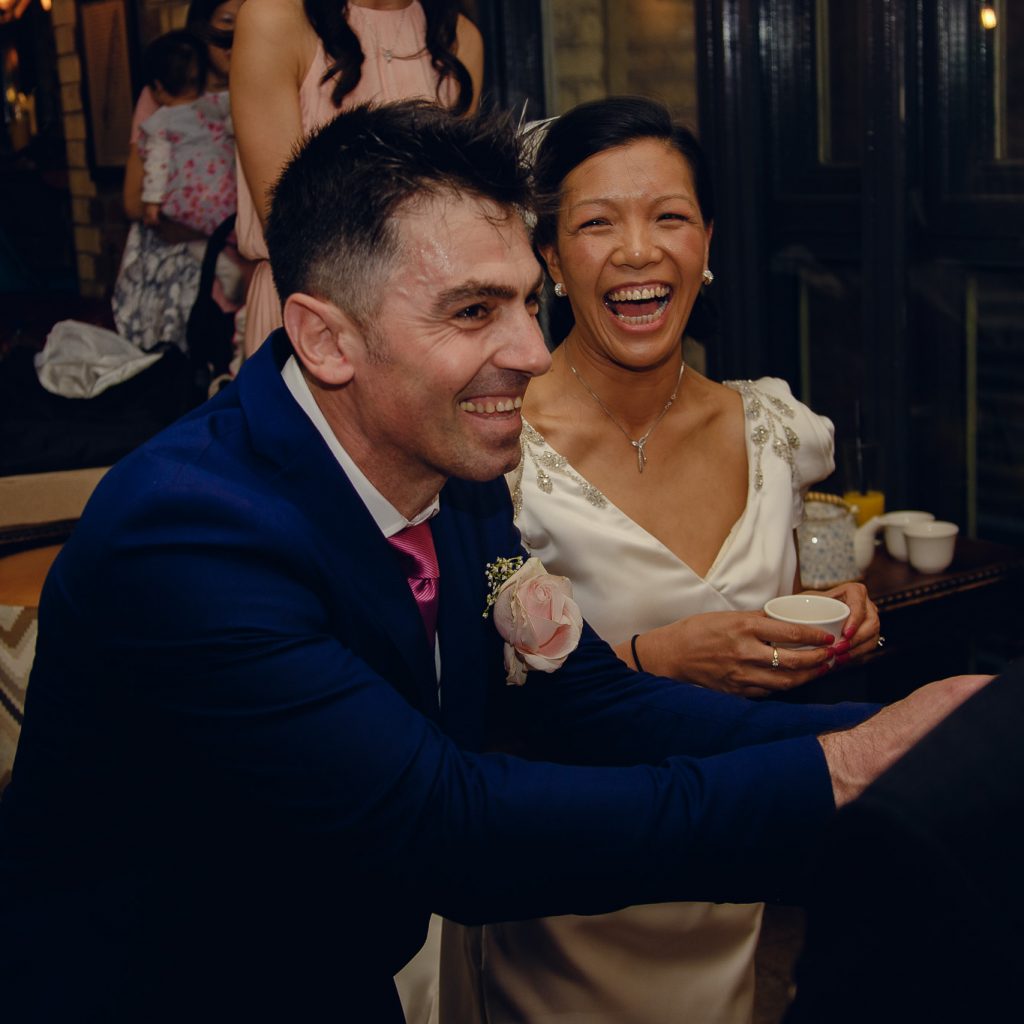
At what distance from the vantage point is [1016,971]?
51cm

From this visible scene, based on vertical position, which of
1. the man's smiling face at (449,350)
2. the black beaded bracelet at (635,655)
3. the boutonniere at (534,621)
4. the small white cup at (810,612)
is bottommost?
the black beaded bracelet at (635,655)

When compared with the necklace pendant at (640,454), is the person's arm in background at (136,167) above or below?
above

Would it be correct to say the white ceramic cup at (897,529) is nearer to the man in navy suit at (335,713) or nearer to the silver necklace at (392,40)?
the man in navy suit at (335,713)

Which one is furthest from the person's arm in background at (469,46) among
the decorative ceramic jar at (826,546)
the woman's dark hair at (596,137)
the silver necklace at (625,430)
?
Answer: the decorative ceramic jar at (826,546)

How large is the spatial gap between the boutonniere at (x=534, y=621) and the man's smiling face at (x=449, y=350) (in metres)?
0.18

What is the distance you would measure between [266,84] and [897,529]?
155 cm

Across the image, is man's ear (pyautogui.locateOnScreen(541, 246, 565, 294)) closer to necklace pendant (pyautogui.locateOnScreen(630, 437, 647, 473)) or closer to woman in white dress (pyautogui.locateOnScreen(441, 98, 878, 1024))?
woman in white dress (pyautogui.locateOnScreen(441, 98, 878, 1024))

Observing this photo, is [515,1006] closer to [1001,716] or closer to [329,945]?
[329,945]

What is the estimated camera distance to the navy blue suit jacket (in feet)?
3.81

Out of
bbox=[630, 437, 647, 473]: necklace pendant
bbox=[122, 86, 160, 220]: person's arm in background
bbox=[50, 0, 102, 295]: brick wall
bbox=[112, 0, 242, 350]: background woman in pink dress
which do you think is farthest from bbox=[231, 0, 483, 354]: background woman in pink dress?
bbox=[50, 0, 102, 295]: brick wall

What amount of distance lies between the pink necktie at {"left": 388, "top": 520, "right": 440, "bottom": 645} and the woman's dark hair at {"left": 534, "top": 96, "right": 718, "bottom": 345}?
0.70 meters

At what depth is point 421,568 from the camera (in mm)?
1507

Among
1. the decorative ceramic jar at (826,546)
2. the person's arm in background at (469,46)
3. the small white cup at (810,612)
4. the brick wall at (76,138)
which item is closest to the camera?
the small white cup at (810,612)

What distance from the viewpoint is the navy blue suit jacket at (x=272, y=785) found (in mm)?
1160
